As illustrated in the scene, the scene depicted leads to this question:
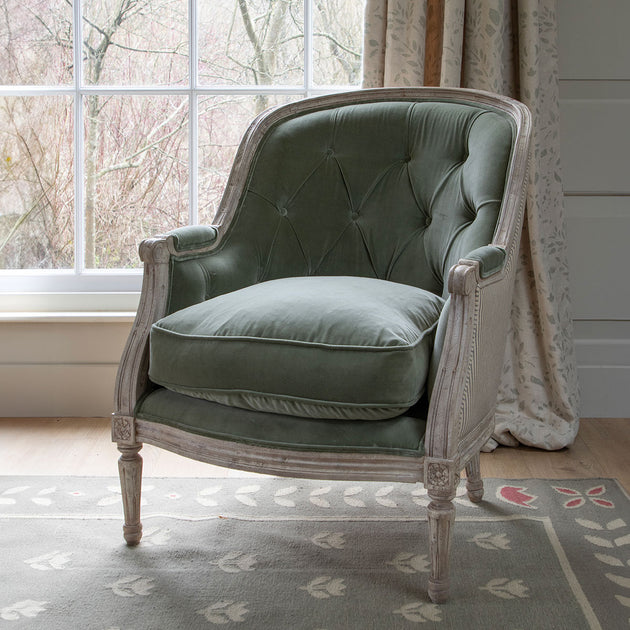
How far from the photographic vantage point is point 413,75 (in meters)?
2.33

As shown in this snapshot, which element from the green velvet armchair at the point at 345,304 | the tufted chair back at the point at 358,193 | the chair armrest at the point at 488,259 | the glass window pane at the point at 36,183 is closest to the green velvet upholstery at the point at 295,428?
the green velvet armchair at the point at 345,304

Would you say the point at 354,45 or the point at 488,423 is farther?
the point at 354,45

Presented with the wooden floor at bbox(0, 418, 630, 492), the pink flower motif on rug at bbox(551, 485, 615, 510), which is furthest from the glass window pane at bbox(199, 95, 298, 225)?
the pink flower motif on rug at bbox(551, 485, 615, 510)

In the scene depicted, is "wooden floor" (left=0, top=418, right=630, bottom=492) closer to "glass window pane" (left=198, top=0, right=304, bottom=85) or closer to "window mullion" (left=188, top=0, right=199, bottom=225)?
"window mullion" (left=188, top=0, right=199, bottom=225)

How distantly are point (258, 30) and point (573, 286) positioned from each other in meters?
1.31

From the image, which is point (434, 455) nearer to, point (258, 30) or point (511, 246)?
point (511, 246)

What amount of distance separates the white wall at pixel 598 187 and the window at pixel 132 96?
69 cm

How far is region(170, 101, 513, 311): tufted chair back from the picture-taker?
1.94m

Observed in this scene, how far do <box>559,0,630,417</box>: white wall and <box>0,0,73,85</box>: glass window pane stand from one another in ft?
5.21

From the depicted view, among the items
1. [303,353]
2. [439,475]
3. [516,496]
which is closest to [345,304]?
[303,353]

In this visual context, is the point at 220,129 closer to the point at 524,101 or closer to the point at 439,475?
the point at 524,101

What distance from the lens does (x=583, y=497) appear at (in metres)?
1.99

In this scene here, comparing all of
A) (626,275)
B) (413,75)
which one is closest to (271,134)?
(413,75)

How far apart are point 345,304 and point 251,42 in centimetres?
144
